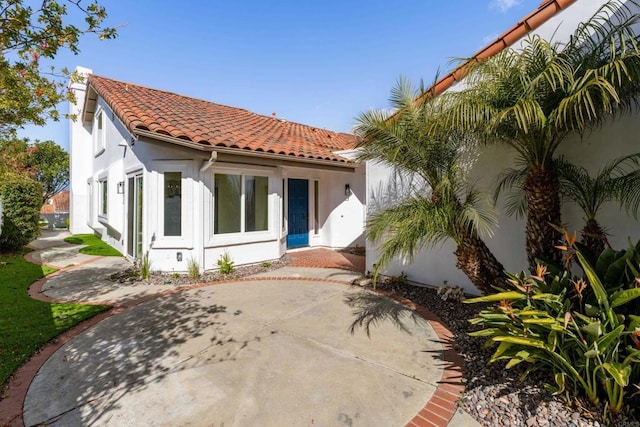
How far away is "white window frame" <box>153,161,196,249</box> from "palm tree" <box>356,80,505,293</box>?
626 cm

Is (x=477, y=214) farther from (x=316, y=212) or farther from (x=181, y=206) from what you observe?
(x=316, y=212)

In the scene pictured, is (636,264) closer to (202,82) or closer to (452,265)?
(452,265)

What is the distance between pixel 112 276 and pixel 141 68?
A: 1124 cm

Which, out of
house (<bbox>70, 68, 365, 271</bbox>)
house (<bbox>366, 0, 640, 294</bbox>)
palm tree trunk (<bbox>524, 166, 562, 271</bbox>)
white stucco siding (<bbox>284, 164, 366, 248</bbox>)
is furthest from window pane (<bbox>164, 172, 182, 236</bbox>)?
palm tree trunk (<bbox>524, 166, 562, 271</bbox>)

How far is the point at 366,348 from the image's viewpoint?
5383 millimetres

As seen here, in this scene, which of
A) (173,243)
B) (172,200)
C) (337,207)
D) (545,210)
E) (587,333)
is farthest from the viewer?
(337,207)

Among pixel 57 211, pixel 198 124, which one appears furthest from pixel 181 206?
pixel 57 211

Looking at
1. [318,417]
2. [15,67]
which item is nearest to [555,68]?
[318,417]

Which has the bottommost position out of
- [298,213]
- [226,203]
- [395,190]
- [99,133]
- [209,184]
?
[298,213]

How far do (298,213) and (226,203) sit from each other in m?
5.23

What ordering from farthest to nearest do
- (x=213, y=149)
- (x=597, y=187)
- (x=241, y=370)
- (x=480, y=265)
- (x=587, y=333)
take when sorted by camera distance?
(x=213, y=149) → (x=480, y=265) → (x=597, y=187) → (x=241, y=370) → (x=587, y=333)

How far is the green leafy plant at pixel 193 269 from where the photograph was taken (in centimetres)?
979

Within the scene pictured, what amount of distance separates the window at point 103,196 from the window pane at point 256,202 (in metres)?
10.6

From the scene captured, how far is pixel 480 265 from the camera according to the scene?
625 cm
